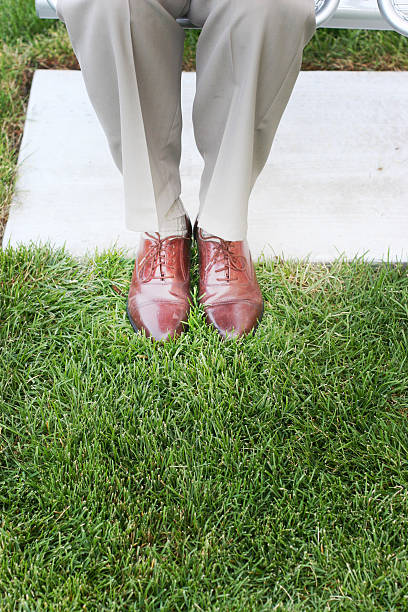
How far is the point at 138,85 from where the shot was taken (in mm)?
1280

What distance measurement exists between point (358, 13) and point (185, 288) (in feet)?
2.63

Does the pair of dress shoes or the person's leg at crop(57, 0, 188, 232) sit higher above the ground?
the person's leg at crop(57, 0, 188, 232)

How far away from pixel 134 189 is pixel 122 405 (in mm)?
503

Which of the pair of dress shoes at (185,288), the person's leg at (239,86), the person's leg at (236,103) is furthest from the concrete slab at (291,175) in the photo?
the person's leg at (239,86)

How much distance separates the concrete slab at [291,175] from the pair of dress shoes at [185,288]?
0.21 m

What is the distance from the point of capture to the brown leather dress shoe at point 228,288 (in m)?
1.51

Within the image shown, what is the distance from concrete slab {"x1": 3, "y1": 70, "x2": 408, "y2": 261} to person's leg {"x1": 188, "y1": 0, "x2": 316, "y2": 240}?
0.42 metres

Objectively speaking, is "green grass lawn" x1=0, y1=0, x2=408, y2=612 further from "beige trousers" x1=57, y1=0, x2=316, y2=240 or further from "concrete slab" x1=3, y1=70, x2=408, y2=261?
"beige trousers" x1=57, y1=0, x2=316, y2=240

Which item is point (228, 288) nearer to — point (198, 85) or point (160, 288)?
point (160, 288)

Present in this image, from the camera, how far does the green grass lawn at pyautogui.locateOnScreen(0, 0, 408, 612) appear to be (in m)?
1.15

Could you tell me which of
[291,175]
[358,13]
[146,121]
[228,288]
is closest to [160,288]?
[228,288]

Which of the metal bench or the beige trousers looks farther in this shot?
the metal bench

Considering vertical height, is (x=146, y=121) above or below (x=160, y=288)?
above

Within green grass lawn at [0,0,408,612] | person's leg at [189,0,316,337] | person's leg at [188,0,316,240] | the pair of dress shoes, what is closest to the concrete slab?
green grass lawn at [0,0,408,612]
